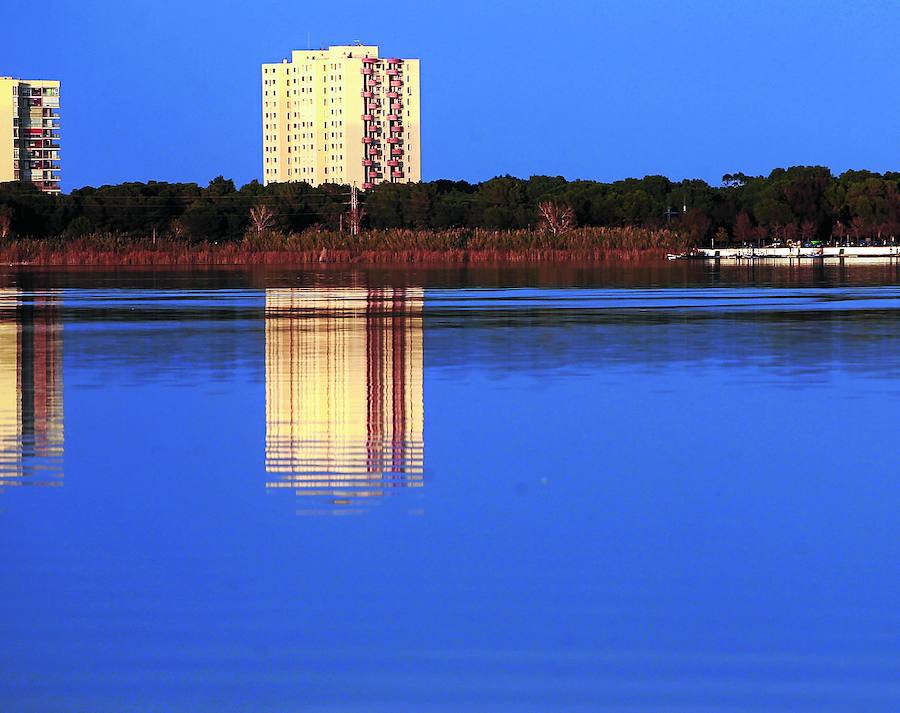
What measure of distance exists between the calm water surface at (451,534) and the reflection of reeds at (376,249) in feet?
190

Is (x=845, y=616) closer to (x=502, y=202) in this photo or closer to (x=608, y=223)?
(x=608, y=223)

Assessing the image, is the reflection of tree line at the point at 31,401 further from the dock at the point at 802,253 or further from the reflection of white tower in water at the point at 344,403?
the dock at the point at 802,253

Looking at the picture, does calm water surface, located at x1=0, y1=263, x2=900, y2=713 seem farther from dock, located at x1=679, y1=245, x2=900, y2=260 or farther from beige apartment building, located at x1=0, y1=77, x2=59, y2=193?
beige apartment building, located at x1=0, y1=77, x2=59, y2=193

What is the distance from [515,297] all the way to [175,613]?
31470 millimetres

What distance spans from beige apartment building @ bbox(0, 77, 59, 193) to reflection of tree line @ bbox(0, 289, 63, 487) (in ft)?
526

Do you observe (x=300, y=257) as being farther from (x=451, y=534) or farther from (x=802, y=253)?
(x=451, y=534)

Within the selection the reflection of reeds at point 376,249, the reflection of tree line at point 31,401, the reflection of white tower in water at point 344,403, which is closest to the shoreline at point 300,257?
the reflection of reeds at point 376,249

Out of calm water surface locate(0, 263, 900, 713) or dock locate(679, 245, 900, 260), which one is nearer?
calm water surface locate(0, 263, 900, 713)

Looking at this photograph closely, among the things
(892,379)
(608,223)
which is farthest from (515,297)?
(608,223)

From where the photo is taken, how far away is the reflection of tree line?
36.5ft

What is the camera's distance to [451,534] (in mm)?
8531

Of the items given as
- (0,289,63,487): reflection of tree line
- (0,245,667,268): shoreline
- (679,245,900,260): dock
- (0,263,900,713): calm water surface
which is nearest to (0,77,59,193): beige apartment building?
(679,245,900,260): dock

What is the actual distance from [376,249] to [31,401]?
208ft

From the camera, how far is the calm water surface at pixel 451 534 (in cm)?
602
